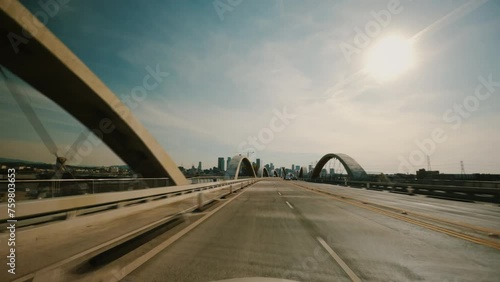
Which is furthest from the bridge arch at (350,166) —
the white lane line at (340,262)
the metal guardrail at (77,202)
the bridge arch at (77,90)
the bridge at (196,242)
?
the white lane line at (340,262)

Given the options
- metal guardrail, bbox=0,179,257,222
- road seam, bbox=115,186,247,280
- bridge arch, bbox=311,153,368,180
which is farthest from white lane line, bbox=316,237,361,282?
bridge arch, bbox=311,153,368,180

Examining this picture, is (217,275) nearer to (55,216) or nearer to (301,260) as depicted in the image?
(301,260)

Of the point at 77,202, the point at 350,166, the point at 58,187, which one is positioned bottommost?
the point at 77,202

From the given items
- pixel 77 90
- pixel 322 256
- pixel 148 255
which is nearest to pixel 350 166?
pixel 77 90

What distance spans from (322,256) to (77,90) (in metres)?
15.6

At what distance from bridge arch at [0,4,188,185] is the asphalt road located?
35.9 ft

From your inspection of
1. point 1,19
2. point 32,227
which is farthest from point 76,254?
point 1,19

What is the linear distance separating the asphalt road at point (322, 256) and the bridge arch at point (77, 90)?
10952mm

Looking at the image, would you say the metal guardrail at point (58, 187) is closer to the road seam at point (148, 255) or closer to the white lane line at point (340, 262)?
the road seam at point (148, 255)

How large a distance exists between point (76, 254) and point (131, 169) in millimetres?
19916

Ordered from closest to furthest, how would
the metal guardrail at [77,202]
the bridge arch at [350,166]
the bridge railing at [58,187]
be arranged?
the metal guardrail at [77,202] → the bridge railing at [58,187] → the bridge arch at [350,166]

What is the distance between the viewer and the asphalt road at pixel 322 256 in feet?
15.1

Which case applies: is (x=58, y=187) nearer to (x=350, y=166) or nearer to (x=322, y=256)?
(x=322, y=256)

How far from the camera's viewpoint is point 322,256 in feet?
18.7
